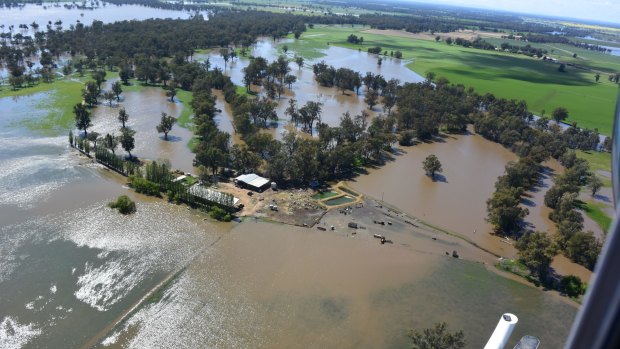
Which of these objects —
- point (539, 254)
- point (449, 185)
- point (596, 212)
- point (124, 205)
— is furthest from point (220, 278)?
point (596, 212)

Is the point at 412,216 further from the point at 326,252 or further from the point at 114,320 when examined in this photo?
the point at 114,320

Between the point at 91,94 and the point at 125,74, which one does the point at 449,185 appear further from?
the point at 125,74

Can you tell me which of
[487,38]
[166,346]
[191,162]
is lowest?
[166,346]

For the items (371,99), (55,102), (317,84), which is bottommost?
(55,102)

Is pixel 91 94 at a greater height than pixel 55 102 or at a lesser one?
greater

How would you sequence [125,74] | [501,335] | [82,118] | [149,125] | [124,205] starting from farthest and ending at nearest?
[125,74] < [149,125] < [82,118] < [124,205] < [501,335]

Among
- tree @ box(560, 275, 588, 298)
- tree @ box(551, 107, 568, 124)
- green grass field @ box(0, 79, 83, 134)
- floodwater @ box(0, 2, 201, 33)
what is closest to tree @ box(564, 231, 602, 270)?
tree @ box(560, 275, 588, 298)

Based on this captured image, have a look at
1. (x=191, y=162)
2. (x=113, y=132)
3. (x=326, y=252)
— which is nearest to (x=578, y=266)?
(x=326, y=252)
